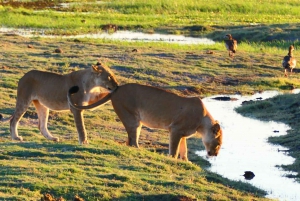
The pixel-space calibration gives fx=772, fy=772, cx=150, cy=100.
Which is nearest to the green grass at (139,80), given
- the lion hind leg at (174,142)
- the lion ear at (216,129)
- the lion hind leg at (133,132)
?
the lion hind leg at (133,132)

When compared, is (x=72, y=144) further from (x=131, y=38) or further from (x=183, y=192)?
(x=131, y=38)

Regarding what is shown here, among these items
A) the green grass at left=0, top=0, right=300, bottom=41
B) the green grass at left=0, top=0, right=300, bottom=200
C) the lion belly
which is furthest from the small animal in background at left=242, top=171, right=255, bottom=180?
the green grass at left=0, top=0, right=300, bottom=41

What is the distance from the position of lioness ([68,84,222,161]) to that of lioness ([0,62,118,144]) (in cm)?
18

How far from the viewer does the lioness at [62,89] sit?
12.4 meters

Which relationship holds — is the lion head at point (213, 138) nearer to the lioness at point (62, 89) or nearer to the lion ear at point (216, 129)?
the lion ear at point (216, 129)

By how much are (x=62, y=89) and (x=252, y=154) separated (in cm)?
458

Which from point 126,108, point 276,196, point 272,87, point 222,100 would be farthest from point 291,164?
point 272,87

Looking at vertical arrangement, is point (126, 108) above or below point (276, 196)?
above

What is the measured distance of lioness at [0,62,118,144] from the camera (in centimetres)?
1235

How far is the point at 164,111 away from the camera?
1223cm

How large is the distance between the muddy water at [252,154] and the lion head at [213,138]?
729 mm

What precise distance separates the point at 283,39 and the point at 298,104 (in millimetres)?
15547

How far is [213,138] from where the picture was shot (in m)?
12.2

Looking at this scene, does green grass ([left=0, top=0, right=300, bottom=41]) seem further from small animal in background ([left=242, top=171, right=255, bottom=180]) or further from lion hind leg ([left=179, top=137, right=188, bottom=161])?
lion hind leg ([left=179, top=137, right=188, bottom=161])
